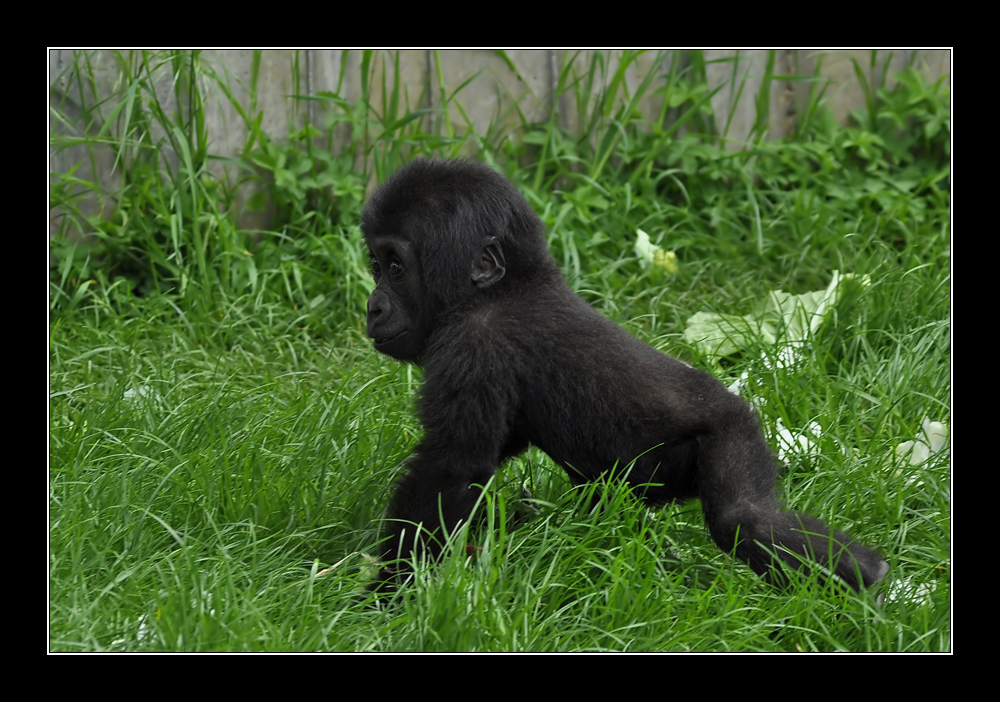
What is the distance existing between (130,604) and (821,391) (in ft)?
9.33

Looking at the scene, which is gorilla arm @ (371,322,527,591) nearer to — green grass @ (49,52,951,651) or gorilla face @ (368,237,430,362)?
green grass @ (49,52,951,651)

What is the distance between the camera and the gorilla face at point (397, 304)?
3576 mm

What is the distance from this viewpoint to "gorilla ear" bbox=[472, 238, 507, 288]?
358cm

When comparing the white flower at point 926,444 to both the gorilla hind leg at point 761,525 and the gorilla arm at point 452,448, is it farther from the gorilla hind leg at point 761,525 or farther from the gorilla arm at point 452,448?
the gorilla arm at point 452,448

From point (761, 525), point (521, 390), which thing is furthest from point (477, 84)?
point (761, 525)

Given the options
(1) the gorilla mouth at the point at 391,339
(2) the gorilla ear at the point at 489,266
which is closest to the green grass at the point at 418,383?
(1) the gorilla mouth at the point at 391,339

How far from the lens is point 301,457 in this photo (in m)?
3.94

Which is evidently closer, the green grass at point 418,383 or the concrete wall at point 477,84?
the green grass at point 418,383

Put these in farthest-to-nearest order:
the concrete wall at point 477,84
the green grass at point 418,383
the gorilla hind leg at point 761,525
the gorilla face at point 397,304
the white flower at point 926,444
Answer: the concrete wall at point 477,84 < the white flower at point 926,444 < the gorilla face at point 397,304 < the gorilla hind leg at point 761,525 < the green grass at point 418,383

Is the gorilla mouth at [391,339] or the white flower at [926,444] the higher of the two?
the gorilla mouth at [391,339]

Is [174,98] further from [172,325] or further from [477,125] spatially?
[477,125]

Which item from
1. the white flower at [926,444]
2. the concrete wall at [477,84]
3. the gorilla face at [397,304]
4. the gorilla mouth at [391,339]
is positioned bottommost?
the white flower at [926,444]

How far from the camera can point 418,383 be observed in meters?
4.57

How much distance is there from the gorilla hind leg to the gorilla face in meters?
1.02
